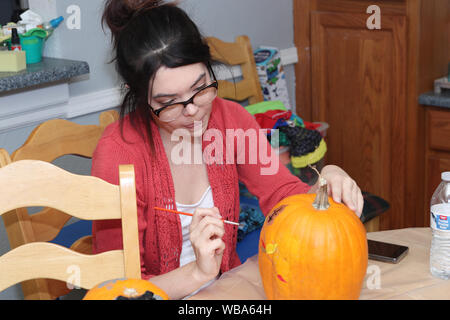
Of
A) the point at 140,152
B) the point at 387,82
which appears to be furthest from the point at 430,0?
the point at 140,152

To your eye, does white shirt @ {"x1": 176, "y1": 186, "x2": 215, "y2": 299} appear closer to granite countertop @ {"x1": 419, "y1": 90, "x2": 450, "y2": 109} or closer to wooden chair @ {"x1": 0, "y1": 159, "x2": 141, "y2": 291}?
wooden chair @ {"x1": 0, "y1": 159, "x2": 141, "y2": 291}

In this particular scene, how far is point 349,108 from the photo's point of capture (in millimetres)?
2422

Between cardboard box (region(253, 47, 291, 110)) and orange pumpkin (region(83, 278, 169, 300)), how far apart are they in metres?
1.69

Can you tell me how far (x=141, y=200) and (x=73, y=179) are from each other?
27 centimetres

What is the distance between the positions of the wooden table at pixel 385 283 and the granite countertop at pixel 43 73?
832 millimetres

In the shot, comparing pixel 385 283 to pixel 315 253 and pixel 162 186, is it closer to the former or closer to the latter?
pixel 315 253

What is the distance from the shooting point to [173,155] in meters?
1.25

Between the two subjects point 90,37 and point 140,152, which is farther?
point 90,37

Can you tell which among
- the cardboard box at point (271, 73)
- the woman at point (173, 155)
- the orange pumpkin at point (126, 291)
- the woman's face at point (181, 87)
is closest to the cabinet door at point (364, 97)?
the cardboard box at point (271, 73)

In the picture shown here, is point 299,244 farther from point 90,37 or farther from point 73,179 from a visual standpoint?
point 90,37

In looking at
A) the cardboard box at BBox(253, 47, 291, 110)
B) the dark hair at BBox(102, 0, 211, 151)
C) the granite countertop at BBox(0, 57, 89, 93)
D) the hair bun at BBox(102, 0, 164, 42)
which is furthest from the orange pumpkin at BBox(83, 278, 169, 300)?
the cardboard box at BBox(253, 47, 291, 110)

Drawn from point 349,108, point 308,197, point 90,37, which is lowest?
point 349,108

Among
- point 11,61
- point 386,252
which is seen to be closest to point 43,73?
point 11,61
